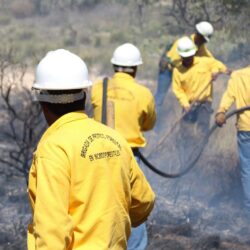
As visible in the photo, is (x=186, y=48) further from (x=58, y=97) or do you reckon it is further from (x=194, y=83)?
(x=58, y=97)

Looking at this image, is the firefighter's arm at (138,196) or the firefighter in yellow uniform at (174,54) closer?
the firefighter's arm at (138,196)

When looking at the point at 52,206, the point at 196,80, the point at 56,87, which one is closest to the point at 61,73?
the point at 56,87

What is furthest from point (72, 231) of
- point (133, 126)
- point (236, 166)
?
point (236, 166)

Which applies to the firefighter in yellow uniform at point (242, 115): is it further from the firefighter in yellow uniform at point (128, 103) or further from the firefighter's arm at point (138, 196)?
the firefighter's arm at point (138, 196)

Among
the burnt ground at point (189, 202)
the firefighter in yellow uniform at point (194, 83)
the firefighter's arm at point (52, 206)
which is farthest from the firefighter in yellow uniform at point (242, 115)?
the firefighter's arm at point (52, 206)

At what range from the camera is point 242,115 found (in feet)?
25.2

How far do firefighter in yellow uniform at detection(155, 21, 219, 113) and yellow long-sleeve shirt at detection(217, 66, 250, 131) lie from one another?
261cm

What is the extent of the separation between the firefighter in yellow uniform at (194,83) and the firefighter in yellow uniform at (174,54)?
2.66 feet

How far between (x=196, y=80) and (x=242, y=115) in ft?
6.35

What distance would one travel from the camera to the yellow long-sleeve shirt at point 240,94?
302 inches

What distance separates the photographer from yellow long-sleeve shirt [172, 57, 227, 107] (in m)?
9.51

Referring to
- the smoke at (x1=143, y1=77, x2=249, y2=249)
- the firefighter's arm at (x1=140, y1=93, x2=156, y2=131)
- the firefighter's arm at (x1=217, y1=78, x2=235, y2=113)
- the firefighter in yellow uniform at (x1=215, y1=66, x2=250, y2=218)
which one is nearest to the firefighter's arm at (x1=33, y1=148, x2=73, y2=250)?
the firefighter's arm at (x1=140, y1=93, x2=156, y2=131)

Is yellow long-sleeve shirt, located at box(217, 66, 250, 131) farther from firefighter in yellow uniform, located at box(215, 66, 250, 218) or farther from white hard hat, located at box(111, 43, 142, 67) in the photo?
white hard hat, located at box(111, 43, 142, 67)

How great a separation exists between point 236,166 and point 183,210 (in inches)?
49.2
